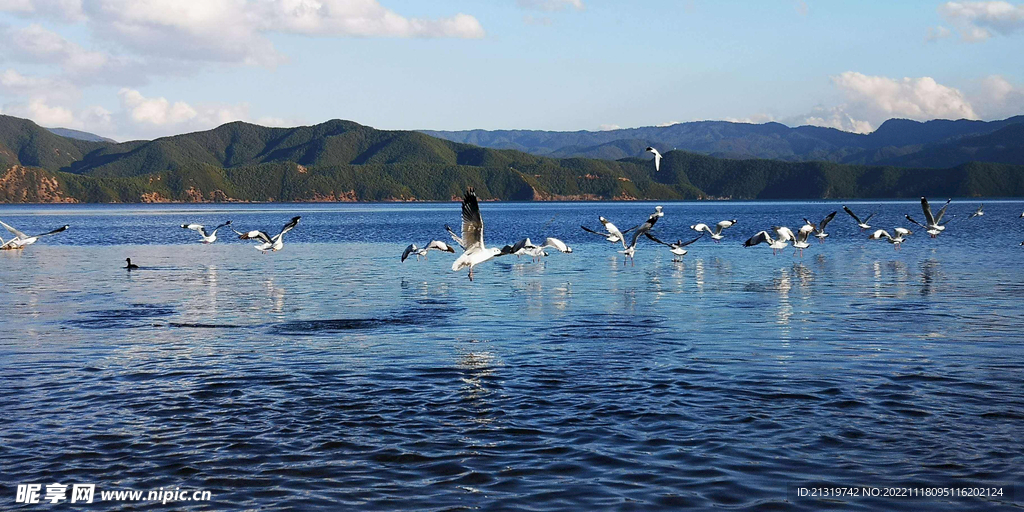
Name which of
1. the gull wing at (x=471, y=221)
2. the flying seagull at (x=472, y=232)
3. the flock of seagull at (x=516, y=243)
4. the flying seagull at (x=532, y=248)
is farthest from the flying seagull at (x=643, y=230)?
the gull wing at (x=471, y=221)

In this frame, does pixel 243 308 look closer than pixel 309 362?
No

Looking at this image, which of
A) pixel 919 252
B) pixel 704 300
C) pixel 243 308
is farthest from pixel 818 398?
pixel 919 252

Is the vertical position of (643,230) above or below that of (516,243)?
above

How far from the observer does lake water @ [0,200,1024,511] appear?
1095 centimetres

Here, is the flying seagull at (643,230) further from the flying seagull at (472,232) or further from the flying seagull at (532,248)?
the flying seagull at (472,232)

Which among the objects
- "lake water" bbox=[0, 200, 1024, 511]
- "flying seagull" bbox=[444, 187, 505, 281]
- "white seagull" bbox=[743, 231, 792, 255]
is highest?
"flying seagull" bbox=[444, 187, 505, 281]

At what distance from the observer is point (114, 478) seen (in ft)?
36.6

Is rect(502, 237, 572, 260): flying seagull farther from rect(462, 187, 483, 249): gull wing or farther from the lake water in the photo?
rect(462, 187, 483, 249): gull wing

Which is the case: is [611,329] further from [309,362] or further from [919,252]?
[919,252]

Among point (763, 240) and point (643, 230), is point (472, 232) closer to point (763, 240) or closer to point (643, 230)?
point (643, 230)

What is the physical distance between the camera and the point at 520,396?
15.3m

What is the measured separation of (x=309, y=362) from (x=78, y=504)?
8.25 meters

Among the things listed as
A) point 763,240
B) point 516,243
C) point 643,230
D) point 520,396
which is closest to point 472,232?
point 520,396

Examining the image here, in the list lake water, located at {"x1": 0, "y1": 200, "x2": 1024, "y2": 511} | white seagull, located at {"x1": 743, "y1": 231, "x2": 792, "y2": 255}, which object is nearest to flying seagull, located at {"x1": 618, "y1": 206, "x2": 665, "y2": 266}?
lake water, located at {"x1": 0, "y1": 200, "x2": 1024, "y2": 511}
